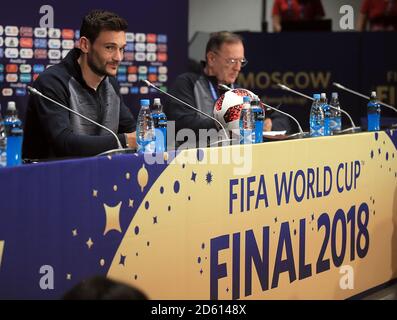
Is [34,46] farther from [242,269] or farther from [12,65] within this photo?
[242,269]

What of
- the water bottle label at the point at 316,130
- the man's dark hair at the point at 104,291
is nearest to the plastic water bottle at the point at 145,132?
the water bottle label at the point at 316,130

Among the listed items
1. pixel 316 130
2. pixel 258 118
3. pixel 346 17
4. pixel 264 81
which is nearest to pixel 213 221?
pixel 258 118

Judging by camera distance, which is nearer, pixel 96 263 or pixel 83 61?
pixel 96 263

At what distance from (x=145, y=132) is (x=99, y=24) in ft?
2.73

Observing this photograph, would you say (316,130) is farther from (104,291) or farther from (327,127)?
(104,291)

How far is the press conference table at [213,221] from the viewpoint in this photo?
2.69m

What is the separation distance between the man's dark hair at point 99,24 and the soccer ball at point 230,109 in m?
0.66

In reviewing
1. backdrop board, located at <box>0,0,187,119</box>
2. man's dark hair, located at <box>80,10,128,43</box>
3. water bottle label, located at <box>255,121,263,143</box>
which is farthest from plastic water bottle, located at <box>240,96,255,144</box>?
backdrop board, located at <box>0,0,187,119</box>

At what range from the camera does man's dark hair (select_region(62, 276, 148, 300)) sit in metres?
1.47

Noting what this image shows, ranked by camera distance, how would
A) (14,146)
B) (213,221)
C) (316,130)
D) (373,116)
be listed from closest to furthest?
1. (14,146)
2. (213,221)
3. (316,130)
4. (373,116)

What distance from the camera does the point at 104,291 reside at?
1.48 meters

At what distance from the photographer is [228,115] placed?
410 cm
